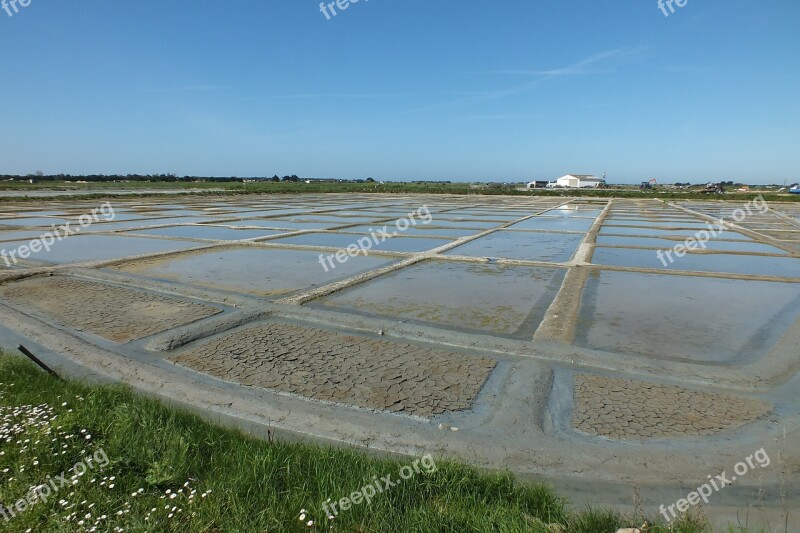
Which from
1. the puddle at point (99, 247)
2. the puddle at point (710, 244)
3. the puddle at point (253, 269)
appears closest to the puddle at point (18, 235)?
the puddle at point (99, 247)

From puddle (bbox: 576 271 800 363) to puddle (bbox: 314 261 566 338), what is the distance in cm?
66

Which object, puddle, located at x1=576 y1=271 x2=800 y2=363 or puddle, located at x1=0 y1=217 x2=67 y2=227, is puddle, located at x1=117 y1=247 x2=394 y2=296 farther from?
puddle, located at x1=0 y1=217 x2=67 y2=227

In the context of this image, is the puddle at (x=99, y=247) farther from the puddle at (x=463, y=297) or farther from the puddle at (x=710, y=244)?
the puddle at (x=710, y=244)

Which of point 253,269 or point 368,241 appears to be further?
point 368,241

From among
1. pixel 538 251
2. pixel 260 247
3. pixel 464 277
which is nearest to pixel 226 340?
pixel 464 277

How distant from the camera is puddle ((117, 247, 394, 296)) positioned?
6.85 m

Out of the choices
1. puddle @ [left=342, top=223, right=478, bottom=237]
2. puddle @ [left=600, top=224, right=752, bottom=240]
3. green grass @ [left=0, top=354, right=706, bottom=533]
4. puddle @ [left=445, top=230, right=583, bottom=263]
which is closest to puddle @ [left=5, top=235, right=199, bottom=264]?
puddle @ [left=342, top=223, right=478, bottom=237]

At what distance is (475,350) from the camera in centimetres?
439

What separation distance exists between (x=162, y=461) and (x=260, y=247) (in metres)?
8.33

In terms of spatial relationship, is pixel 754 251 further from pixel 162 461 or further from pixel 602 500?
pixel 162 461

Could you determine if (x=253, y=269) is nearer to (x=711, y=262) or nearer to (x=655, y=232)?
(x=711, y=262)

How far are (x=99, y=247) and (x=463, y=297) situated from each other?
28.3ft

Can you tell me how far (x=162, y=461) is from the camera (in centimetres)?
236

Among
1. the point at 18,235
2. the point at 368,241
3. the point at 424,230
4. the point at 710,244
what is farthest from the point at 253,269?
the point at 710,244
